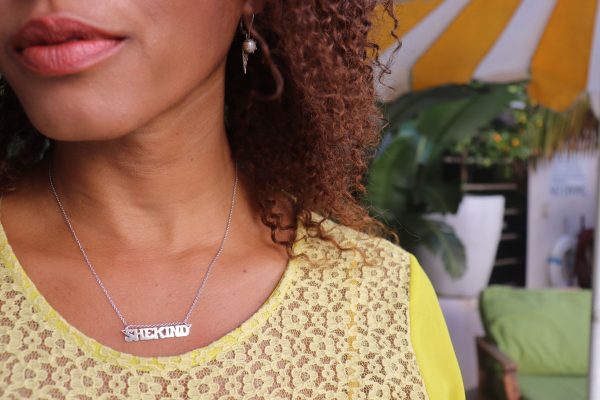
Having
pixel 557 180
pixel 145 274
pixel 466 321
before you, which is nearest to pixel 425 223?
pixel 466 321

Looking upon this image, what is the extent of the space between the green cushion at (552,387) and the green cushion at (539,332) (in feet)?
0.15

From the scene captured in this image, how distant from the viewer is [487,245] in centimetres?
613

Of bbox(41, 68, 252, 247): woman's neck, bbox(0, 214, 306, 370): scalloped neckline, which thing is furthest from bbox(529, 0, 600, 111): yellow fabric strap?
bbox(0, 214, 306, 370): scalloped neckline

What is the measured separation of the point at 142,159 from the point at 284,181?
0.37 metres

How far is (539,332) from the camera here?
456 cm

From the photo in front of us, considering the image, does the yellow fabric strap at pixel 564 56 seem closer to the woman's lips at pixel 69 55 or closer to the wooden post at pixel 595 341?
the wooden post at pixel 595 341

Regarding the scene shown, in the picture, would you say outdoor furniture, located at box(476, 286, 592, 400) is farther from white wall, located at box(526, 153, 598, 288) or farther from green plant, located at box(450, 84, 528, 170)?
white wall, located at box(526, 153, 598, 288)

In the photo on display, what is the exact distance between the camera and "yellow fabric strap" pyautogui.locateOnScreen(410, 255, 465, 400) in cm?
129

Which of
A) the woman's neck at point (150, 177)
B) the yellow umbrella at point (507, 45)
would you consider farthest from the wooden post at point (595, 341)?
the woman's neck at point (150, 177)

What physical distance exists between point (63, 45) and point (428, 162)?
440 centimetres

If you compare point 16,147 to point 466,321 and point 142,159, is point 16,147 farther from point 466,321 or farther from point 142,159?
point 466,321

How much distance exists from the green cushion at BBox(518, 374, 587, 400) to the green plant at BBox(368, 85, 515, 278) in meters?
0.98

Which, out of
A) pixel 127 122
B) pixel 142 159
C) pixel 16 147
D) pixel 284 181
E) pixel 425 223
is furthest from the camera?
pixel 425 223

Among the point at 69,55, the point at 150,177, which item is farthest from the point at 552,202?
the point at 69,55
